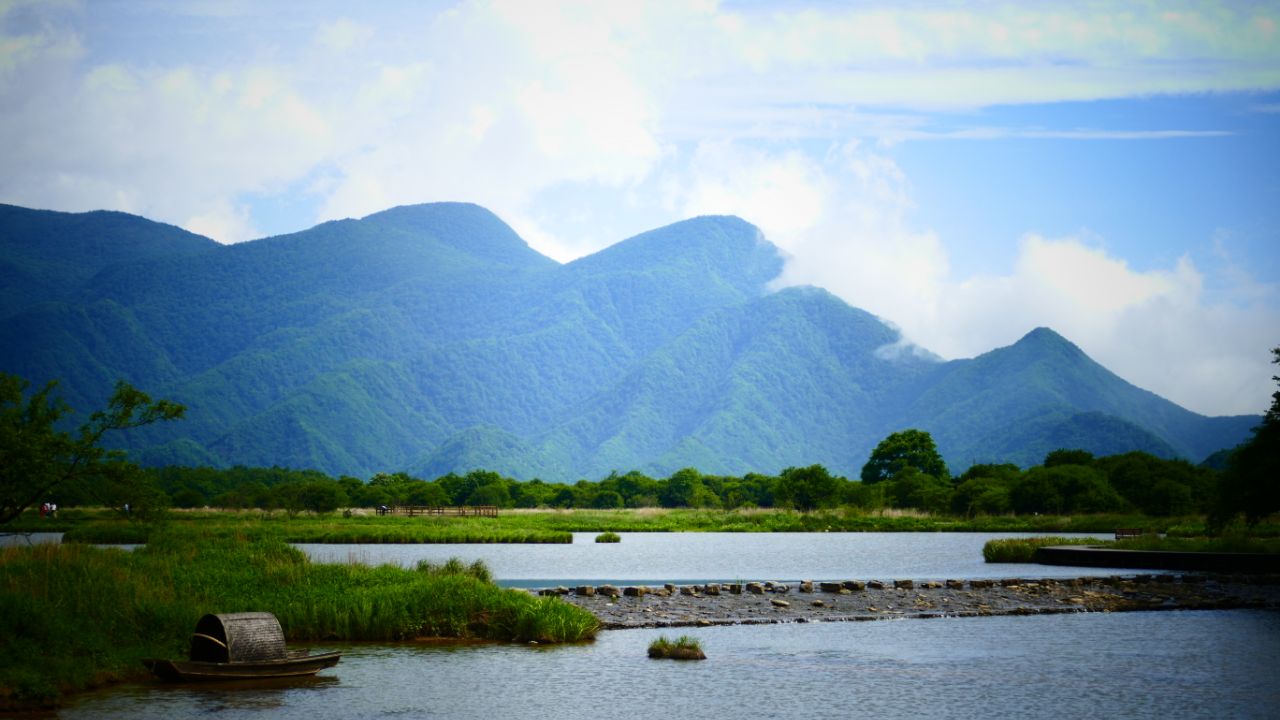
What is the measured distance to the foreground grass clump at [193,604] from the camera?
24.9 metres

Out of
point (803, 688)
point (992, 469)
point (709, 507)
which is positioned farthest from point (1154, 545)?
point (709, 507)

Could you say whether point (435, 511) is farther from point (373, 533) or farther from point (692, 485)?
point (692, 485)

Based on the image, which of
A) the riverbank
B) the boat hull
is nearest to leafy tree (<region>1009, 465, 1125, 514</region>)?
the riverbank

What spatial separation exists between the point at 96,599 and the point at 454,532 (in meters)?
58.8

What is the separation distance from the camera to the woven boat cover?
25.6m

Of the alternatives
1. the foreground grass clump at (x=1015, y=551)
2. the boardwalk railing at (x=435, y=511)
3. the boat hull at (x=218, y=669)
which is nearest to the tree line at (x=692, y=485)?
the boardwalk railing at (x=435, y=511)

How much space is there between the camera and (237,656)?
83.7 ft

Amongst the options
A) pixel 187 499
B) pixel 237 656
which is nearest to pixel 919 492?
pixel 187 499

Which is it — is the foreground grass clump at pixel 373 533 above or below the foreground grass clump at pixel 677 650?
above

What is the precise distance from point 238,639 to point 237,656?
37cm

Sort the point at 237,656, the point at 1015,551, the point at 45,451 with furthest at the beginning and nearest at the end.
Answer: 1. the point at 1015,551
2. the point at 45,451
3. the point at 237,656

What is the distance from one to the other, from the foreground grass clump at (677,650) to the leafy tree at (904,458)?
5423 inches

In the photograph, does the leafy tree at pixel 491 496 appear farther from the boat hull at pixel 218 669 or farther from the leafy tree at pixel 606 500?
the boat hull at pixel 218 669

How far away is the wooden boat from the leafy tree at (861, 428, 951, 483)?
144 meters
